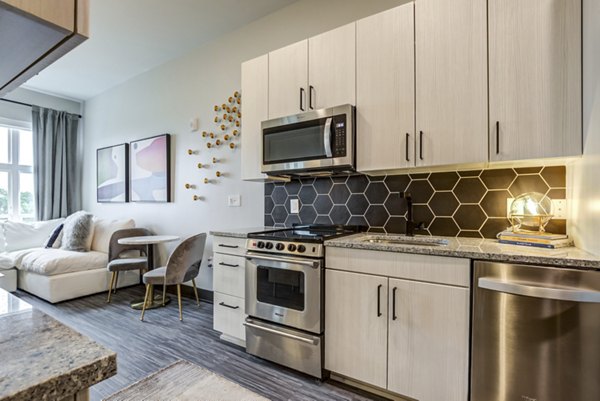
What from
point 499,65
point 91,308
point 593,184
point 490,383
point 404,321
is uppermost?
point 499,65

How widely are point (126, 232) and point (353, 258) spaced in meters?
3.34

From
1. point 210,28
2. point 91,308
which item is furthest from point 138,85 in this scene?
point 91,308

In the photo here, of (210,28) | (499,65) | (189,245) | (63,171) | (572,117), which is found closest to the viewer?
(572,117)

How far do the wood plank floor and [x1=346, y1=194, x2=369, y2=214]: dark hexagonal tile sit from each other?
1.27 metres

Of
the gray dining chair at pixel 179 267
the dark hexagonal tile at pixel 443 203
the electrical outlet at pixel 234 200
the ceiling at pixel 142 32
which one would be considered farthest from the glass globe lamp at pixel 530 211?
the gray dining chair at pixel 179 267

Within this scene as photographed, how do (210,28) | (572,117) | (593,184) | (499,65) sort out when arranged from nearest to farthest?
1. (593,184)
2. (572,117)
3. (499,65)
4. (210,28)

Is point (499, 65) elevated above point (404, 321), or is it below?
above

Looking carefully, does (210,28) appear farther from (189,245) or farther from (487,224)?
(487,224)

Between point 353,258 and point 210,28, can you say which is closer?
point 353,258

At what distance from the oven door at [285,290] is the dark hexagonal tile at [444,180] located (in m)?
1.03

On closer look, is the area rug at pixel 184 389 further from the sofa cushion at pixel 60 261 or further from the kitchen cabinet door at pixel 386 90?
the sofa cushion at pixel 60 261

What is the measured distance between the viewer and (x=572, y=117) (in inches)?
61.4

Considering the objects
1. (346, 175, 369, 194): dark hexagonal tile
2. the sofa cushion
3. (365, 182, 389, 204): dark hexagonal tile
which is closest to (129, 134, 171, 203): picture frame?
the sofa cushion

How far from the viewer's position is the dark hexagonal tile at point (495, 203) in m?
2.00
